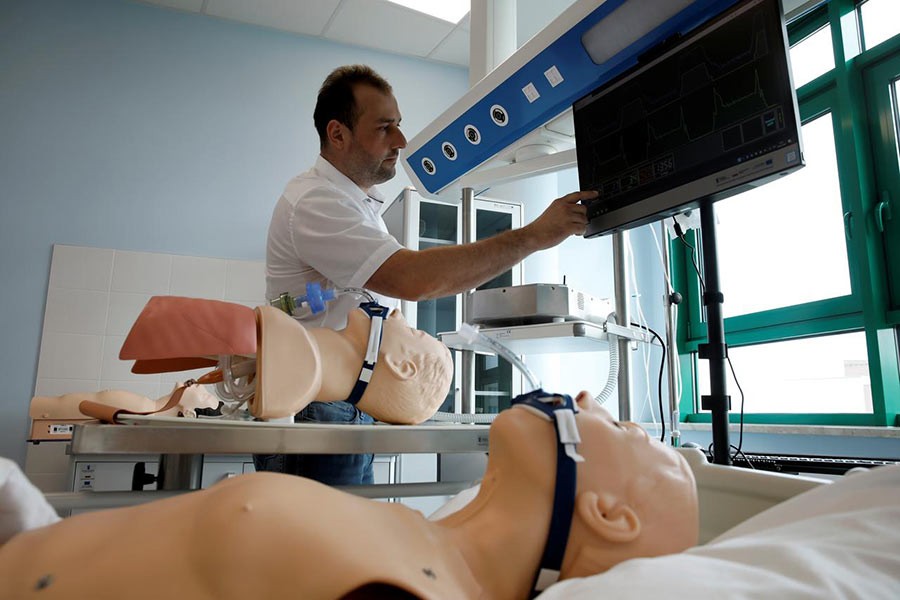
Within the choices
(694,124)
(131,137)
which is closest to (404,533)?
(694,124)

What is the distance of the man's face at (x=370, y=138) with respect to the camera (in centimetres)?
185

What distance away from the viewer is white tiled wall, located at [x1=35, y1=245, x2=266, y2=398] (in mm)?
3285

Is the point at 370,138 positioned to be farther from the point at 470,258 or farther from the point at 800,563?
the point at 800,563

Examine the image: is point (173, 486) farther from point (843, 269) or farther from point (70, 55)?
point (70, 55)

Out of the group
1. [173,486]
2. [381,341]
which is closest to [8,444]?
[173,486]

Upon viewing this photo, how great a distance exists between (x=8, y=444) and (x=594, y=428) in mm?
3352

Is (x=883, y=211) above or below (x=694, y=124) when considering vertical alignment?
above

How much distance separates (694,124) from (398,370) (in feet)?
2.51

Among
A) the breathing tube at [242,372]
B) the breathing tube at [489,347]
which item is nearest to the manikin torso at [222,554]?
the breathing tube at [242,372]

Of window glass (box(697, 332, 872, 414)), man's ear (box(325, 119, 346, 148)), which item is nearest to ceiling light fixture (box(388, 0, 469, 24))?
man's ear (box(325, 119, 346, 148))

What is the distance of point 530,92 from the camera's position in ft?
5.47

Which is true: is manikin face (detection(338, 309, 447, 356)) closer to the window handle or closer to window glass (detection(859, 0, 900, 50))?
the window handle

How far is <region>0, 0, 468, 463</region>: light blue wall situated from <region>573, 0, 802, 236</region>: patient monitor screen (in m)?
2.77

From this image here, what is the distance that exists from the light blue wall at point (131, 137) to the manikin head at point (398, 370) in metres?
2.60
